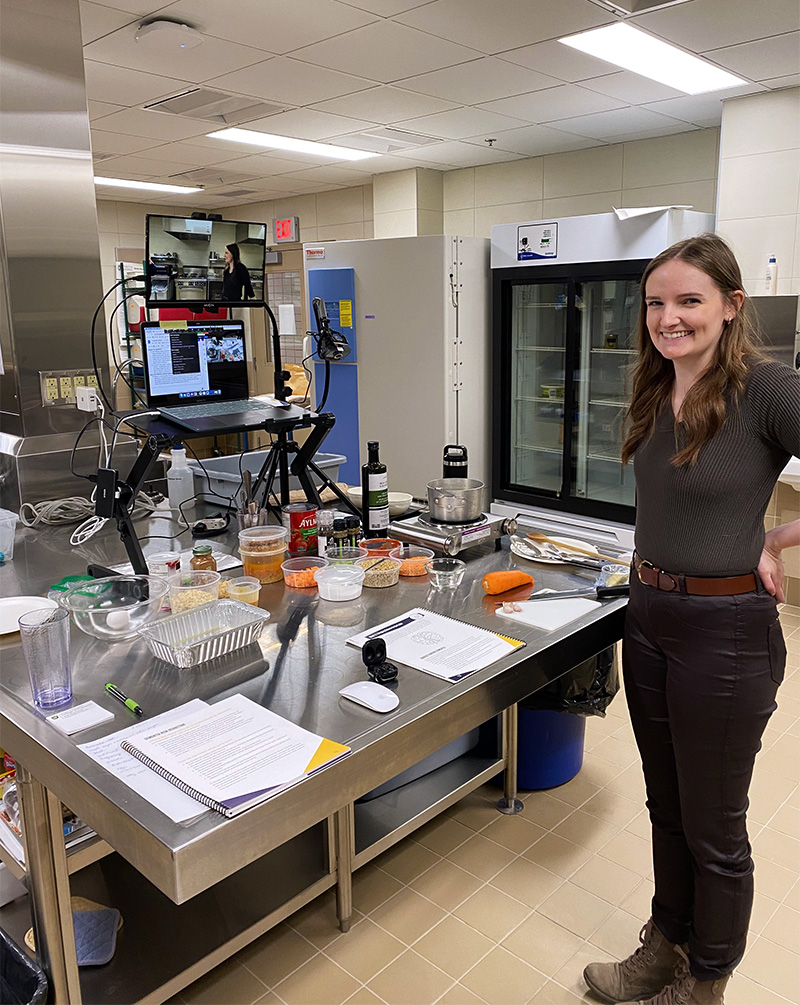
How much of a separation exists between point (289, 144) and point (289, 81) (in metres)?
1.47

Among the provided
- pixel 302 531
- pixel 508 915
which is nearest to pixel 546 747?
pixel 508 915

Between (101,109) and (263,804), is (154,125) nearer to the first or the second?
(101,109)

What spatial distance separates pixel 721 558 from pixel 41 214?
2.52 m

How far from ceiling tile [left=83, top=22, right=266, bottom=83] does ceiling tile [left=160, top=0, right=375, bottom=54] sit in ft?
0.39

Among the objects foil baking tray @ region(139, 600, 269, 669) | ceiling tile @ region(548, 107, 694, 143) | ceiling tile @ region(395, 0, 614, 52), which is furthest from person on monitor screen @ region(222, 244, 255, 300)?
ceiling tile @ region(548, 107, 694, 143)

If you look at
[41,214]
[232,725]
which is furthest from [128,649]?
[41,214]

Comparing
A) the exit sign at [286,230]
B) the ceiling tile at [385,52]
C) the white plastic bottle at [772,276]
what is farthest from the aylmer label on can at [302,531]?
the exit sign at [286,230]

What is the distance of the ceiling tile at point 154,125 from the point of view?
4.64 meters

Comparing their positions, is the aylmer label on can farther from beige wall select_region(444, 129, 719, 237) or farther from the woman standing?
beige wall select_region(444, 129, 719, 237)

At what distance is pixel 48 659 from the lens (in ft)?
4.78

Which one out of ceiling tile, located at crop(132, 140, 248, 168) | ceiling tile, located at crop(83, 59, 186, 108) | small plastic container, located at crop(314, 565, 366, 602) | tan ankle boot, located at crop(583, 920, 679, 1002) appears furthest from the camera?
ceiling tile, located at crop(132, 140, 248, 168)

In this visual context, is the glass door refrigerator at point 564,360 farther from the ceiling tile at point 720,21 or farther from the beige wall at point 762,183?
the ceiling tile at point 720,21

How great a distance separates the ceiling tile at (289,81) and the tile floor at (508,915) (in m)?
3.32

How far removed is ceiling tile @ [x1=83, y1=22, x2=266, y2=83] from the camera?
3.41 metres
